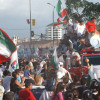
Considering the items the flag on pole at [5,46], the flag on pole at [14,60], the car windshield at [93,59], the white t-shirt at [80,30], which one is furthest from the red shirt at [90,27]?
the flag on pole at [5,46]

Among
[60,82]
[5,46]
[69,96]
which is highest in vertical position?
[5,46]

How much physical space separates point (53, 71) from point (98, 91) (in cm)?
295

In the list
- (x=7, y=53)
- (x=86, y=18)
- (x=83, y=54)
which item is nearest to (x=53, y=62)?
(x=83, y=54)

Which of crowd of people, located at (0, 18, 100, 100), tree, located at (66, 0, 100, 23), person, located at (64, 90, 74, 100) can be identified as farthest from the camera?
tree, located at (66, 0, 100, 23)

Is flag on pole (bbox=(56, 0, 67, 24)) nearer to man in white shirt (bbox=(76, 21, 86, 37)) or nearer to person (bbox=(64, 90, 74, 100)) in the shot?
man in white shirt (bbox=(76, 21, 86, 37))

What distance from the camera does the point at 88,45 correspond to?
58.6 ft

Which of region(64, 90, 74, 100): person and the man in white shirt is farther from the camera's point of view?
the man in white shirt

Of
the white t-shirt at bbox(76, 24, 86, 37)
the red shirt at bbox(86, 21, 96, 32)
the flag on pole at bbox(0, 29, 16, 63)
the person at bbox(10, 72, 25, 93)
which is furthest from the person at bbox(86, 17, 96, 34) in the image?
the person at bbox(10, 72, 25, 93)

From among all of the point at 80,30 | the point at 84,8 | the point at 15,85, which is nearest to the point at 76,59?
the point at 80,30

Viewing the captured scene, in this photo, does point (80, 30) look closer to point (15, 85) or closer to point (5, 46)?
point (5, 46)

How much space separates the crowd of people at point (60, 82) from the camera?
8.97 metres

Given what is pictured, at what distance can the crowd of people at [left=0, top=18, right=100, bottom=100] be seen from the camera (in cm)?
897

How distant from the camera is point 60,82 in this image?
967 centimetres

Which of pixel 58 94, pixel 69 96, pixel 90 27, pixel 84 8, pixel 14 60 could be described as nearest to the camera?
pixel 69 96
